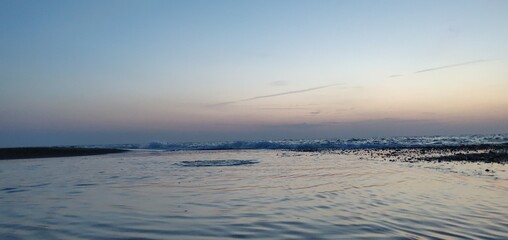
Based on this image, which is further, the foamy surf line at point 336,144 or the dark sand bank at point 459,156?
the foamy surf line at point 336,144

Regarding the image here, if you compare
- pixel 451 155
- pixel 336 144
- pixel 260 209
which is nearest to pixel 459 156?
pixel 451 155

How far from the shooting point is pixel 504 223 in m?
8.07

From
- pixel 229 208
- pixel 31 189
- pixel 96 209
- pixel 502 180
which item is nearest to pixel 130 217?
pixel 96 209

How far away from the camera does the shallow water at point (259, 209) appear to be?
7.41 meters

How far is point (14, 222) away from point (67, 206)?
204cm

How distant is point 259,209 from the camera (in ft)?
31.9

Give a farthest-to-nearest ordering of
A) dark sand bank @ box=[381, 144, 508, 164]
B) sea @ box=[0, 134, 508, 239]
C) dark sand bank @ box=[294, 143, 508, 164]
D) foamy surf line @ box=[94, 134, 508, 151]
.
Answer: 1. foamy surf line @ box=[94, 134, 508, 151]
2. dark sand bank @ box=[294, 143, 508, 164]
3. dark sand bank @ box=[381, 144, 508, 164]
4. sea @ box=[0, 134, 508, 239]

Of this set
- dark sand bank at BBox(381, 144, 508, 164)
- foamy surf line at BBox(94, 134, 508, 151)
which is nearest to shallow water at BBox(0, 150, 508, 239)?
dark sand bank at BBox(381, 144, 508, 164)

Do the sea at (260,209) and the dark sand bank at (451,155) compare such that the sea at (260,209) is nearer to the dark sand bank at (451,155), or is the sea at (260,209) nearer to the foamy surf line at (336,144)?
the dark sand bank at (451,155)

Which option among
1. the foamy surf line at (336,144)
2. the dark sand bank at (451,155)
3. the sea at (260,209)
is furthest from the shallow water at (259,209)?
the foamy surf line at (336,144)

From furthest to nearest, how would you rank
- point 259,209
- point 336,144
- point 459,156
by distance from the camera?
point 336,144
point 459,156
point 259,209

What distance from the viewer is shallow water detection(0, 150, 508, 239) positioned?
7410 millimetres

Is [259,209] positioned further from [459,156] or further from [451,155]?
[451,155]

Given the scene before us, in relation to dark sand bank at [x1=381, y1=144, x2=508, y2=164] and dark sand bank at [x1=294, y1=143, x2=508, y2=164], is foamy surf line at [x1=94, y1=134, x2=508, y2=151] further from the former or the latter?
dark sand bank at [x1=381, y1=144, x2=508, y2=164]
